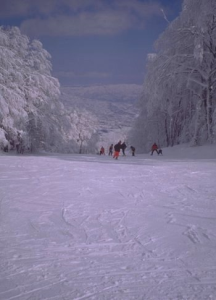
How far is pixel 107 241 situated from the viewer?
4.40 m

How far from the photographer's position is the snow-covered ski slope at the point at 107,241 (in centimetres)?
316

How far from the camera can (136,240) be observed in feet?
14.6

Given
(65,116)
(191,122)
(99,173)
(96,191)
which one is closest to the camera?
(96,191)

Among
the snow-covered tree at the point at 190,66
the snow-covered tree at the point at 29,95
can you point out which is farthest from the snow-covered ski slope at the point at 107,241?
the snow-covered tree at the point at 29,95

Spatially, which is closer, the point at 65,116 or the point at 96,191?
the point at 96,191

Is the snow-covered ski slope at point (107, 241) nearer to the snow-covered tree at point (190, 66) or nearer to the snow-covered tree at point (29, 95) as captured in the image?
the snow-covered tree at point (190, 66)

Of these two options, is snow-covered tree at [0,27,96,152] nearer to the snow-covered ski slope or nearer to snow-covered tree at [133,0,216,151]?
snow-covered tree at [133,0,216,151]

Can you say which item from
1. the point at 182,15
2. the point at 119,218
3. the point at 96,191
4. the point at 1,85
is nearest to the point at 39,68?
the point at 1,85

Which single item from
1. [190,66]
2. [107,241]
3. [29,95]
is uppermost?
[190,66]

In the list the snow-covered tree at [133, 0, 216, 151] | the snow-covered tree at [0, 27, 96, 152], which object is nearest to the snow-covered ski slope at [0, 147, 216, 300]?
the snow-covered tree at [133, 0, 216, 151]

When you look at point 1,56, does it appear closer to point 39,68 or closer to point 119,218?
point 39,68

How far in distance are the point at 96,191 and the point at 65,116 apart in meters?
22.3

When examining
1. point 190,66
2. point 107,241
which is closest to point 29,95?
point 190,66

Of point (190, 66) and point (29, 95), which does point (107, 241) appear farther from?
point (29, 95)
